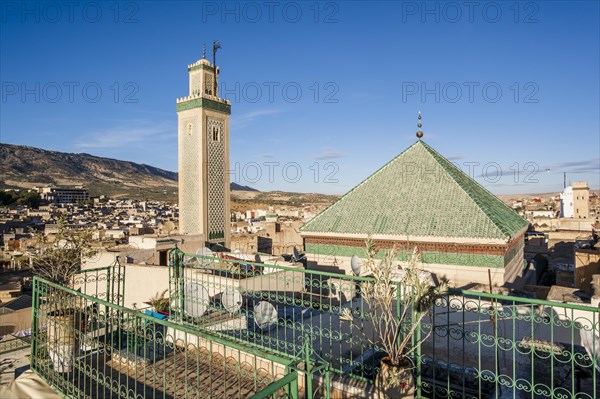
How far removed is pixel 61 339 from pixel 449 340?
4710mm

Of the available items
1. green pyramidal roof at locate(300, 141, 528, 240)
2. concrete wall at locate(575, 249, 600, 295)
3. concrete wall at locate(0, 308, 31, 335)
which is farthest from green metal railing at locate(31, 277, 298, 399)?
concrete wall at locate(575, 249, 600, 295)

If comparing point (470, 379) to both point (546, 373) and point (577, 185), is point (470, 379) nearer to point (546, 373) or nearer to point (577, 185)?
point (546, 373)

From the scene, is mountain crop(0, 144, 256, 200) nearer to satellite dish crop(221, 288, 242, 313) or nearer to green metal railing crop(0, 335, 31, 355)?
green metal railing crop(0, 335, 31, 355)

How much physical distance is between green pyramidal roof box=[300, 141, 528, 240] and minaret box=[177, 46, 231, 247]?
9.18 meters

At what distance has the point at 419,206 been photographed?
1020 centimetres

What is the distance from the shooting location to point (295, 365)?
2350mm

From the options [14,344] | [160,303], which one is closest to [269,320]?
[14,344]

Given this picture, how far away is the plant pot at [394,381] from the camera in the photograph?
3.24m

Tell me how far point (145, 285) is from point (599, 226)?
2278 cm

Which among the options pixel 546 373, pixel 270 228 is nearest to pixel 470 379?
pixel 546 373

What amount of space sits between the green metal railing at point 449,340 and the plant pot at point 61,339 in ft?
5.04

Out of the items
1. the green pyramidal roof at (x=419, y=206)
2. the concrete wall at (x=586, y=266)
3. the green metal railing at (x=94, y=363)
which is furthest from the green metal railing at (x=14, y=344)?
the concrete wall at (x=586, y=266)

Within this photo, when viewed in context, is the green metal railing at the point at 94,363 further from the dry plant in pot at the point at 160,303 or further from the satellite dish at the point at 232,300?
the dry plant in pot at the point at 160,303

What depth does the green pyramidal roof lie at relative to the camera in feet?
30.3
